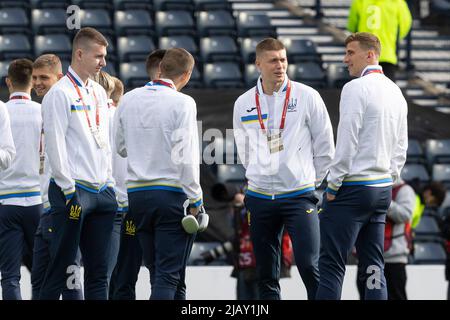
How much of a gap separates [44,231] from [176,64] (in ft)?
4.73

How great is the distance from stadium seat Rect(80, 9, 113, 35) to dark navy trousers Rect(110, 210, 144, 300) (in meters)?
6.15

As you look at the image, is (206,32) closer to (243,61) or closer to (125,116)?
(243,61)

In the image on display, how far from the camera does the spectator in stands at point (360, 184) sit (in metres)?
7.64

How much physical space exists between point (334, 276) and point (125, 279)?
5.45 feet

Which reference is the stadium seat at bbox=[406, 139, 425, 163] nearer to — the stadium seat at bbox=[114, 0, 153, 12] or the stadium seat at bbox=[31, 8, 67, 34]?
the stadium seat at bbox=[114, 0, 153, 12]

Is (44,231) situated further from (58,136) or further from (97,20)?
(97,20)

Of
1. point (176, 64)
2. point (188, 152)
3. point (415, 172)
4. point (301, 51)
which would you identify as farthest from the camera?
point (301, 51)

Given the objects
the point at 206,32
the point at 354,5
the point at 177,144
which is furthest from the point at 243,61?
the point at 177,144

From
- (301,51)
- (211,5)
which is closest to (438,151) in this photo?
(301,51)

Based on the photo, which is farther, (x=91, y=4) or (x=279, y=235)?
(x=91, y=4)

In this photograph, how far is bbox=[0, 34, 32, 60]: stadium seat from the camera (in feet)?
44.8

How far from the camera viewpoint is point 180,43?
563 inches
